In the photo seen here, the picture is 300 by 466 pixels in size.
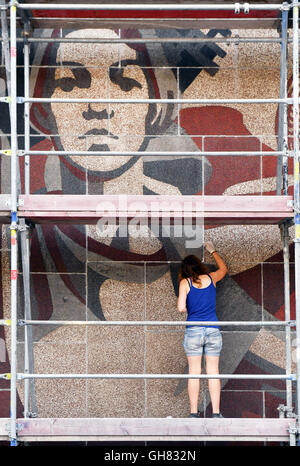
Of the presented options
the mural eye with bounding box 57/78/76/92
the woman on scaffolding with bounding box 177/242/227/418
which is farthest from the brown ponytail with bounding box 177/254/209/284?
the mural eye with bounding box 57/78/76/92

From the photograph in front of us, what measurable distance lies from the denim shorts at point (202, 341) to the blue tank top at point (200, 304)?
10 cm

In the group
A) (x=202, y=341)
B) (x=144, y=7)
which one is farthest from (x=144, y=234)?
(x=144, y=7)

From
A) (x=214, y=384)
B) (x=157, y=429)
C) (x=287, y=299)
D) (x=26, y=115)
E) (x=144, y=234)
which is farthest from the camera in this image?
(x=144, y=234)

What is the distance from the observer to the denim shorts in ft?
19.8

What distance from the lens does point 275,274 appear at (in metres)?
6.72

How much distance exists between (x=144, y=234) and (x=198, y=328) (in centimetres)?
130

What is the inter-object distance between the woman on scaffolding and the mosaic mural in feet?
1.82

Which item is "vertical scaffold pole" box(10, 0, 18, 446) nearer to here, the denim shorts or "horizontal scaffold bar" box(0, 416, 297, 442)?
"horizontal scaffold bar" box(0, 416, 297, 442)

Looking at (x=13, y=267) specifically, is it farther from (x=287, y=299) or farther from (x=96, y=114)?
(x=287, y=299)

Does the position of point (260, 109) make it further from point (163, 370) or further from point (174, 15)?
point (163, 370)

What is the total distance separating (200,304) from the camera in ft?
19.9
